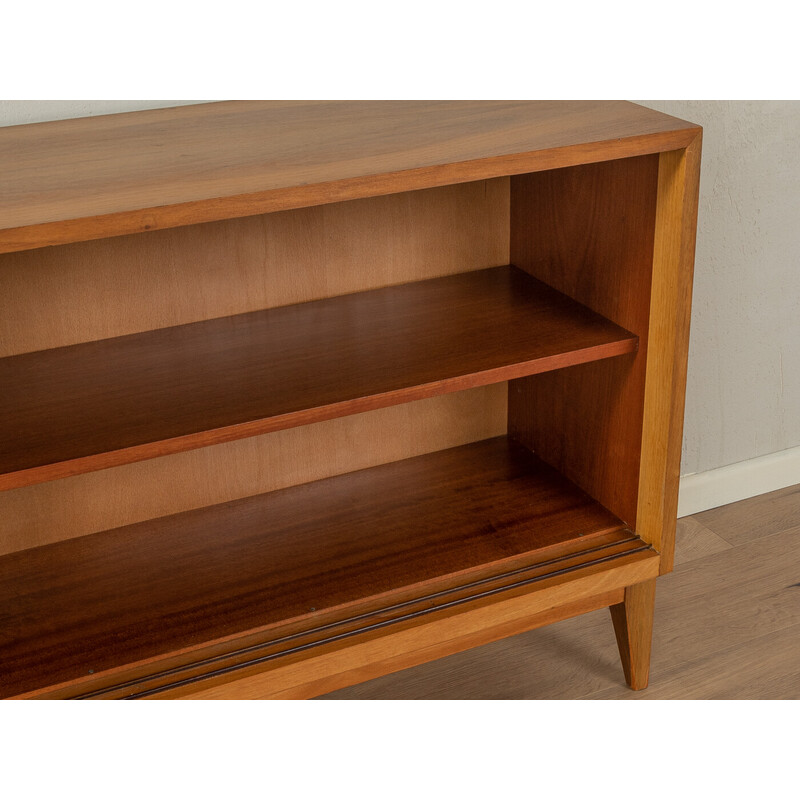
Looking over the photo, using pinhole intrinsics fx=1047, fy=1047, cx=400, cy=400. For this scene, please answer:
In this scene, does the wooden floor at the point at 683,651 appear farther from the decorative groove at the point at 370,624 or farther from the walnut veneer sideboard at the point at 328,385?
the decorative groove at the point at 370,624

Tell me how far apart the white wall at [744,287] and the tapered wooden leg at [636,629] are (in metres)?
0.60

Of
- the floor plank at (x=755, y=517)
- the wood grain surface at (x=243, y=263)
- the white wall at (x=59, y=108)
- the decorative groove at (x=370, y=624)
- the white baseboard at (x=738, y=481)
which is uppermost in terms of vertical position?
the white wall at (x=59, y=108)

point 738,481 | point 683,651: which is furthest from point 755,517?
point 683,651

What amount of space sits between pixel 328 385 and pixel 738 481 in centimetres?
126

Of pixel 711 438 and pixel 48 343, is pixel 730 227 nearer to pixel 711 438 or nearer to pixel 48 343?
pixel 711 438

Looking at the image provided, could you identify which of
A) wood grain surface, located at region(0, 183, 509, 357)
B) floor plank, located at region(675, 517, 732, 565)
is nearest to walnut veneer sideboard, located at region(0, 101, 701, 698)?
wood grain surface, located at region(0, 183, 509, 357)

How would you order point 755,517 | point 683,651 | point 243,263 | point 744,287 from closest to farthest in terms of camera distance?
point 243,263 < point 683,651 < point 744,287 < point 755,517

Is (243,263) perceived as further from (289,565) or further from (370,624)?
(370,624)

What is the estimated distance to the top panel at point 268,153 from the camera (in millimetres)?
1156

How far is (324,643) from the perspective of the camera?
1.48 m

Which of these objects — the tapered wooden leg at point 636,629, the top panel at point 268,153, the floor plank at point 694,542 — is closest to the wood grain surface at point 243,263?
the top panel at point 268,153

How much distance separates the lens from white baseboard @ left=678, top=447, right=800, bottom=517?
229cm

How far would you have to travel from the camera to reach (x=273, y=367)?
1.49 meters

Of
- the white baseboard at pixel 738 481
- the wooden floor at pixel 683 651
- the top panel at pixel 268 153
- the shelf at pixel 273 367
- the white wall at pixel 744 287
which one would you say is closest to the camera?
the top panel at pixel 268 153
